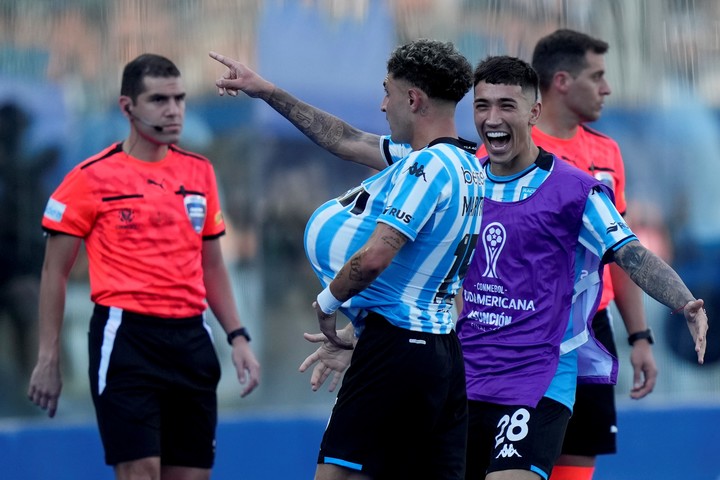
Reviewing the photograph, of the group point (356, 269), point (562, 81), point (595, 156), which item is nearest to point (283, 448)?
point (595, 156)

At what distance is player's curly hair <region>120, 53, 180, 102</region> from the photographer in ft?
19.8

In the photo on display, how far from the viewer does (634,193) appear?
949 centimetres

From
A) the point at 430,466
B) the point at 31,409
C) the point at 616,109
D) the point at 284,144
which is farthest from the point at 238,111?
the point at 430,466

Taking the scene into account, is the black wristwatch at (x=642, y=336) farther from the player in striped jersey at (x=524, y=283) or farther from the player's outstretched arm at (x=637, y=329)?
the player in striped jersey at (x=524, y=283)

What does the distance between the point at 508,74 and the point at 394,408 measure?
1.45 meters

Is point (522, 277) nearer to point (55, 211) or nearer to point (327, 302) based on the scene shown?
point (327, 302)

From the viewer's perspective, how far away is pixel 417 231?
418 centimetres

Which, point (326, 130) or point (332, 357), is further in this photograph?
point (326, 130)

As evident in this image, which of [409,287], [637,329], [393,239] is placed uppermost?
[393,239]

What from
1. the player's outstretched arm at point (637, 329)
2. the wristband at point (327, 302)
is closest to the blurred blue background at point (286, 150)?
the player's outstretched arm at point (637, 329)

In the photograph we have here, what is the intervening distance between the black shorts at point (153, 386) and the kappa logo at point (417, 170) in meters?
1.99

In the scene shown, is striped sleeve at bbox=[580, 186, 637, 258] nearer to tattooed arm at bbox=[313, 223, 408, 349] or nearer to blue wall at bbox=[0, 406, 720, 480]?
tattooed arm at bbox=[313, 223, 408, 349]

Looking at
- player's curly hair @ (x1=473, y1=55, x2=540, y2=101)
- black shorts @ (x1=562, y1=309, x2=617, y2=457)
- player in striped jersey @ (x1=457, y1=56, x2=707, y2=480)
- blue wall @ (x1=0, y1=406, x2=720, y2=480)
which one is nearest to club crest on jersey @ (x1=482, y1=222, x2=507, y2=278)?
player in striped jersey @ (x1=457, y1=56, x2=707, y2=480)

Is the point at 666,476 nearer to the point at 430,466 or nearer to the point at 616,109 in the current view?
the point at 616,109
